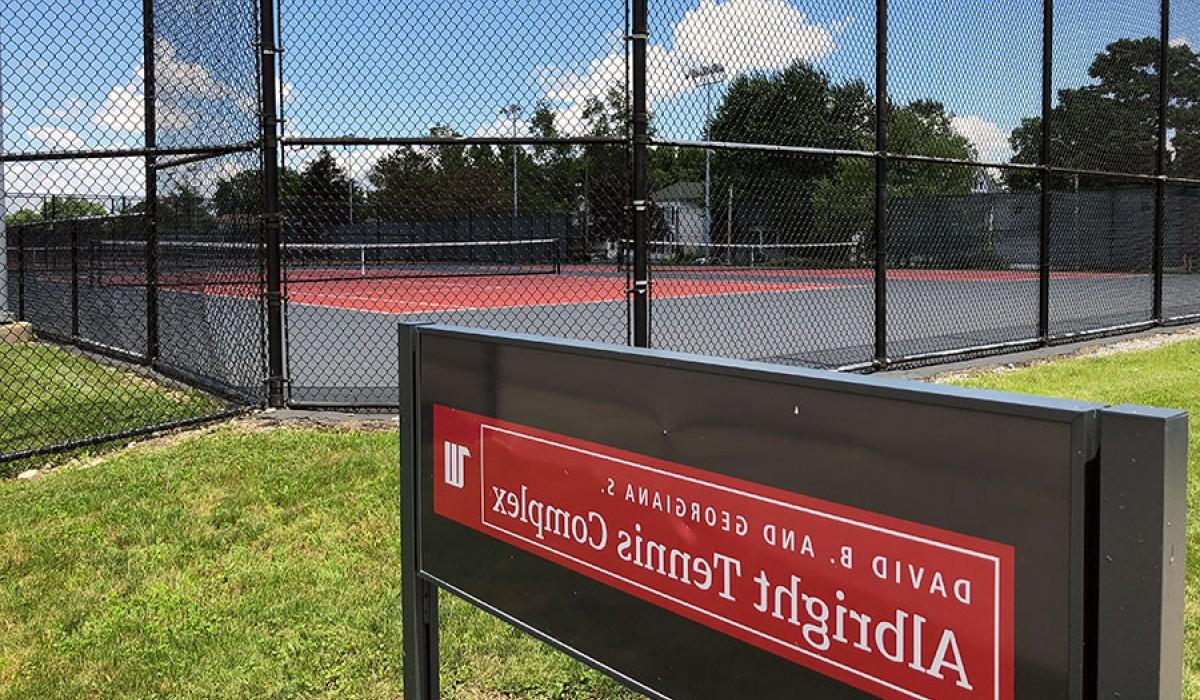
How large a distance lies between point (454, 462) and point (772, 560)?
1.01m

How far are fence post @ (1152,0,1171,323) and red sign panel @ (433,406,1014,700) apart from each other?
512 inches

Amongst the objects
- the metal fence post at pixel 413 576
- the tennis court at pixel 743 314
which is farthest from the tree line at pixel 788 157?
the metal fence post at pixel 413 576

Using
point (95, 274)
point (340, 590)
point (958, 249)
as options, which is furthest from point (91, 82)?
point (958, 249)

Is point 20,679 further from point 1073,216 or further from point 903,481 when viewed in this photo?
point 1073,216

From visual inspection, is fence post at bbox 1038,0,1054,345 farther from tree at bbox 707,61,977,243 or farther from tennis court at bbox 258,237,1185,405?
tree at bbox 707,61,977,243

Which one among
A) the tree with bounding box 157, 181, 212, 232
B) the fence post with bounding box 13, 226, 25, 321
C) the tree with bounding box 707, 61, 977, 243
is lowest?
the fence post with bounding box 13, 226, 25, 321

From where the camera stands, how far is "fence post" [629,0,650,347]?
675cm

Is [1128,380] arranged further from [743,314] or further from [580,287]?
[580,287]

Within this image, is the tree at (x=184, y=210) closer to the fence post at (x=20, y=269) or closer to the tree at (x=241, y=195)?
the tree at (x=241, y=195)

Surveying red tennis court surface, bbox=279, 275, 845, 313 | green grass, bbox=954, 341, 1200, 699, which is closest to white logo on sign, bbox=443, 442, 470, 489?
green grass, bbox=954, 341, 1200, 699

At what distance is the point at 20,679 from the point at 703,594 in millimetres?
2645

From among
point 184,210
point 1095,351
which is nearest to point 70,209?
point 184,210

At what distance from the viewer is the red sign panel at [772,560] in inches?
56.9

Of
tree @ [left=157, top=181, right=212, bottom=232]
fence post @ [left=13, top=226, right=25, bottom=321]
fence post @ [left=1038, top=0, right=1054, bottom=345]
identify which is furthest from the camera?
fence post @ [left=1038, top=0, right=1054, bottom=345]
